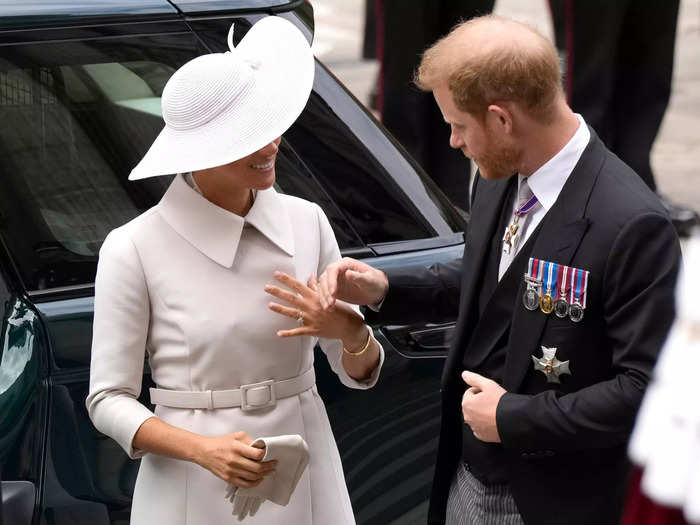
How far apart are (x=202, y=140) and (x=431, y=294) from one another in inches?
23.3

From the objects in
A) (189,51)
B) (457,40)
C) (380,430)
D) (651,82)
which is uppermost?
(457,40)

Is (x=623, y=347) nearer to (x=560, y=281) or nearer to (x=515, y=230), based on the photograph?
(x=560, y=281)

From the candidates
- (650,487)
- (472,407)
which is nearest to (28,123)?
(472,407)

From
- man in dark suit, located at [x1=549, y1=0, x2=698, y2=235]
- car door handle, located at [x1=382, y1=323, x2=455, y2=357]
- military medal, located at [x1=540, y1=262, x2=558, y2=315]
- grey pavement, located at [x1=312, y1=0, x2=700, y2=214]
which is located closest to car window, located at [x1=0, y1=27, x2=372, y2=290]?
car door handle, located at [x1=382, y1=323, x2=455, y2=357]

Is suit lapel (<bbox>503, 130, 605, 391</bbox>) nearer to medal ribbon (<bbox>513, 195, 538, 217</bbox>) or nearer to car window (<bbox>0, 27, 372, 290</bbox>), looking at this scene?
medal ribbon (<bbox>513, 195, 538, 217</bbox>)

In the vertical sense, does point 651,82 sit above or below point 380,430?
below

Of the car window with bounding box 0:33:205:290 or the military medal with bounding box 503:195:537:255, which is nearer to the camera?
the military medal with bounding box 503:195:537:255

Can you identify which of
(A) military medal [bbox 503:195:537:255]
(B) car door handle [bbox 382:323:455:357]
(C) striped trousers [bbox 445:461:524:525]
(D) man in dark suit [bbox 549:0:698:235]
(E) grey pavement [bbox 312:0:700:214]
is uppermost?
(A) military medal [bbox 503:195:537:255]

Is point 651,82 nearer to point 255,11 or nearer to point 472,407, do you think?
point 255,11

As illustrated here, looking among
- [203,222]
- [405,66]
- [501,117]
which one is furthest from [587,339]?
[405,66]

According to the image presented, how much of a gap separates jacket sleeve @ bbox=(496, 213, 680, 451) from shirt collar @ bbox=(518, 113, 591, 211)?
0.59 feet

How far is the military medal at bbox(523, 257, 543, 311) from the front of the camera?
230 cm

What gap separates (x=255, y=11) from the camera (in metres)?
3.21

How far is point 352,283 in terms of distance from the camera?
2.60 metres
